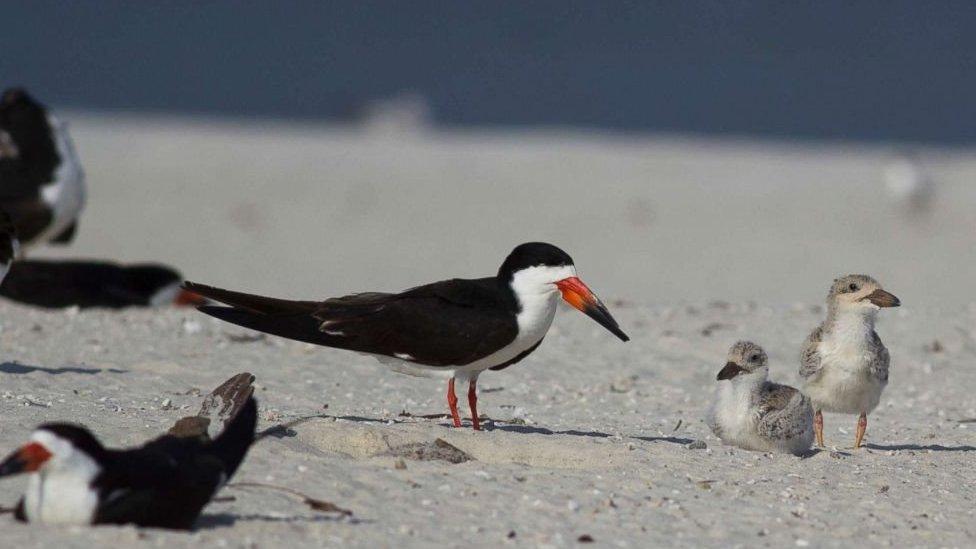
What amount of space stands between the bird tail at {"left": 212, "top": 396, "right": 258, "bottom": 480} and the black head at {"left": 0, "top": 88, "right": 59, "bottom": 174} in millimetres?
7944

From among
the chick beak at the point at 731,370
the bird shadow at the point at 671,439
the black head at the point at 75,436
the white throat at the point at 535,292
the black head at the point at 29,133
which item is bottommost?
the black head at the point at 75,436

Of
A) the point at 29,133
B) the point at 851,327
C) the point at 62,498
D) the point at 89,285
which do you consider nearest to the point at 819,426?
the point at 851,327

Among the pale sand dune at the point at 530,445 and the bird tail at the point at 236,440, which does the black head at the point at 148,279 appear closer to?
the pale sand dune at the point at 530,445

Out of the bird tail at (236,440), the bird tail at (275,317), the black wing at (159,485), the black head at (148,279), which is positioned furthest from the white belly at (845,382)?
the black head at (148,279)

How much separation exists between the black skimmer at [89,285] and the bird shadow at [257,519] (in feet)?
21.8

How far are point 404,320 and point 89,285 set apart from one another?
18.8ft

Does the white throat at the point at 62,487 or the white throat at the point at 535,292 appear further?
the white throat at the point at 535,292

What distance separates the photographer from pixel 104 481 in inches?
200

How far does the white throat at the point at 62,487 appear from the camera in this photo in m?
5.00

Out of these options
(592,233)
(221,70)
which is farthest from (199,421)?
(221,70)

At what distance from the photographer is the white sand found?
5.96 metres

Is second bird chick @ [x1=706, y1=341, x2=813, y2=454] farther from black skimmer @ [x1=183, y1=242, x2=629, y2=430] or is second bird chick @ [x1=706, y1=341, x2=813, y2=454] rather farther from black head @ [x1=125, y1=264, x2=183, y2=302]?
black head @ [x1=125, y1=264, x2=183, y2=302]

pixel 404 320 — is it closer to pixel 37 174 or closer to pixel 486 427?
pixel 486 427

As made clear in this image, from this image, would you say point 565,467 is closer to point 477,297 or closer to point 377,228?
point 477,297
